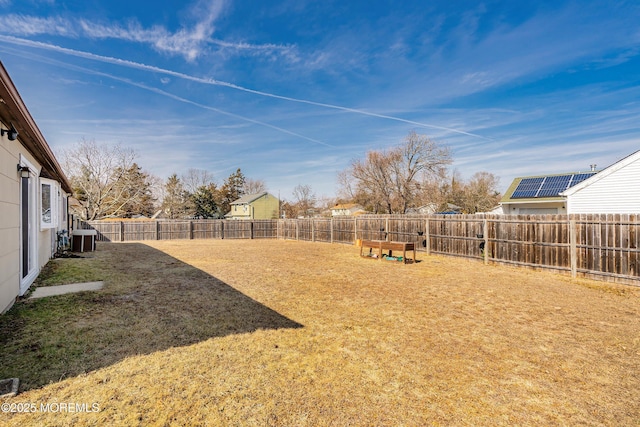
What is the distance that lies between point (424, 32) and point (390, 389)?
591 inches

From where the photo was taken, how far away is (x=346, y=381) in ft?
9.38

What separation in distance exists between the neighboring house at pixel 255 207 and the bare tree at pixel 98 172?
19.3 m

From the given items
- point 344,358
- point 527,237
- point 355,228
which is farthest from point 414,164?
point 344,358

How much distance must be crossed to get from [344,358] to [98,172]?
112 feet

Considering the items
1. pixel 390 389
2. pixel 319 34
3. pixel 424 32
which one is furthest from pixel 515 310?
pixel 319 34

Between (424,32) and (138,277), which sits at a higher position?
(424,32)

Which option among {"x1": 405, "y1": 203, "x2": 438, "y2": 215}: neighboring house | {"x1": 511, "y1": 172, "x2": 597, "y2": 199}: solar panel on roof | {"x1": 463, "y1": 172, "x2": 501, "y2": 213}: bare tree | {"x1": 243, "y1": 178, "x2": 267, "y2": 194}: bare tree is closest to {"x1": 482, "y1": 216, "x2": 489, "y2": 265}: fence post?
{"x1": 511, "y1": 172, "x2": 597, "y2": 199}: solar panel on roof

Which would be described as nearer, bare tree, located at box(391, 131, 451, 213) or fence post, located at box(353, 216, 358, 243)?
fence post, located at box(353, 216, 358, 243)

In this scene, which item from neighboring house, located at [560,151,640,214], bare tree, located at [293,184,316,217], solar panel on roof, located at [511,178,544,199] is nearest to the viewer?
neighboring house, located at [560,151,640,214]

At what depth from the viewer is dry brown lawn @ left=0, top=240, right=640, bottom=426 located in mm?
2387

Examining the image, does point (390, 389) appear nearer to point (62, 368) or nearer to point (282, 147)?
point (62, 368)

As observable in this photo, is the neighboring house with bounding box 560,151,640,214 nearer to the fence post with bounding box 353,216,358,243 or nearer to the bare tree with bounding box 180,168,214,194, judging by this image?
the fence post with bounding box 353,216,358,243

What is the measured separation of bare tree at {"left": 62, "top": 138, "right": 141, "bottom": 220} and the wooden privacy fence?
24.3 m

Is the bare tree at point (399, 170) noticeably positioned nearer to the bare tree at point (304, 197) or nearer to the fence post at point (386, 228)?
the fence post at point (386, 228)
